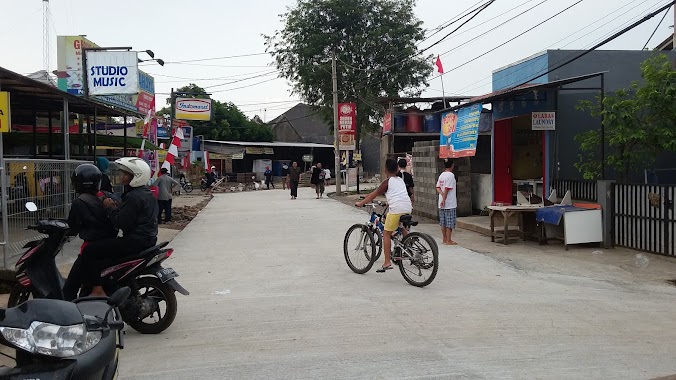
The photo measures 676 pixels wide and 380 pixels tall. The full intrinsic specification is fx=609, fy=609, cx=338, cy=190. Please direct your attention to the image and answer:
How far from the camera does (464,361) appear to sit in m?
5.03

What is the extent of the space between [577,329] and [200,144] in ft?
137

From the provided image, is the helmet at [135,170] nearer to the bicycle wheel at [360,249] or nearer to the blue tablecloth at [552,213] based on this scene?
the bicycle wheel at [360,249]

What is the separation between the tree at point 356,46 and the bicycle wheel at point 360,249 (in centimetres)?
2672

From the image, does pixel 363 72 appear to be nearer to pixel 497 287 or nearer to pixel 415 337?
pixel 497 287

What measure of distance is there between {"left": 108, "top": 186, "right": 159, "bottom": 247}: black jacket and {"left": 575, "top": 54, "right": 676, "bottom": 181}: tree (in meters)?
9.04

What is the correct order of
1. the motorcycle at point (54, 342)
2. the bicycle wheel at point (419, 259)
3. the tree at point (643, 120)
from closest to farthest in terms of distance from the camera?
the motorcycle at point (54, 342)
the bicycle wheel at point (419, 259)
the tree at point (643, 120)

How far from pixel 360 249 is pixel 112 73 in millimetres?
14291

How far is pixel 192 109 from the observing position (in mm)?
33750

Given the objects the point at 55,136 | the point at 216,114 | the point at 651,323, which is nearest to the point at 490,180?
the point at 651,323

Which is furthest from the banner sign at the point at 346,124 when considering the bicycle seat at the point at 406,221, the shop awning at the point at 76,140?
the bicycle seat at the point at 406,221

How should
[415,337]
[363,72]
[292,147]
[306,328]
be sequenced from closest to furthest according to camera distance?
[415,337] < [306,328] < [363,72] < [292,147]

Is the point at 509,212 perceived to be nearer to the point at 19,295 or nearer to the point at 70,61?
the point at 19,295

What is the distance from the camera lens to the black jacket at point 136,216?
231 inches

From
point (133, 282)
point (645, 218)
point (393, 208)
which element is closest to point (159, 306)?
point (133, 282)
